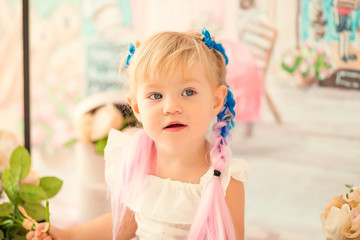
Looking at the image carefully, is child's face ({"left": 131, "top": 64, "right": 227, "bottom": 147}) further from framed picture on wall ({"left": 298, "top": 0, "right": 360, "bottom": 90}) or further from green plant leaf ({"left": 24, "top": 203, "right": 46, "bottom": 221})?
framed picture on wall ({"left": 298, "top": 0, "right": 360, "bottom": 90})

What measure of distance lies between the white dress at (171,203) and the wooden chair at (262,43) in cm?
50

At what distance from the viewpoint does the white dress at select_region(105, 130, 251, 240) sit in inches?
43.1

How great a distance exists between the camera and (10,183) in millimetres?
1286

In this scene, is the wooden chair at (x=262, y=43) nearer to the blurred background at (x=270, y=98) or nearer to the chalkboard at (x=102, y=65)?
the blurred background at (x=270, y=98)

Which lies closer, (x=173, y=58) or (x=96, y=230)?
(x=173, y=58)

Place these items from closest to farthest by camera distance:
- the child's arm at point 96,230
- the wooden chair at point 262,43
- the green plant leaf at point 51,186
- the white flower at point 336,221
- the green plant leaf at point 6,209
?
the white flower at point 336,221 → the child's arm at point 96,230 → the green plant leaf at point 6,209 → the green plant leaf at point 51,186 → the wooden chair at point 262,43

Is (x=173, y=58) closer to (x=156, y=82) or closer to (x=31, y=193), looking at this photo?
(x=156, y=82)

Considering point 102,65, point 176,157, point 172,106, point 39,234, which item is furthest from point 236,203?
point 102,65

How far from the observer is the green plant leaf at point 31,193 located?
1276 millimetres

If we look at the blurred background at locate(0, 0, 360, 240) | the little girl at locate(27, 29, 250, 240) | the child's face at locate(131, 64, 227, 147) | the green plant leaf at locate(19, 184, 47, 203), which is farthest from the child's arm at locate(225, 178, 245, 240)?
the green plant leaf at locate(19, 184, 47, 203)

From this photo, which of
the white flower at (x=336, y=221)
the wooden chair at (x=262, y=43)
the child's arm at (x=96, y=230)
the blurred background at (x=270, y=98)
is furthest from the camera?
the wooden chair at (x=262, y=43)

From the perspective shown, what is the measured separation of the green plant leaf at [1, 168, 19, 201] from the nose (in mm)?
520

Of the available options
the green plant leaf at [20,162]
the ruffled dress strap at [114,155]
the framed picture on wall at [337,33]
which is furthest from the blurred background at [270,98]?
the green plant leaf at [20,162]

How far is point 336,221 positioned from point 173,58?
49cm
